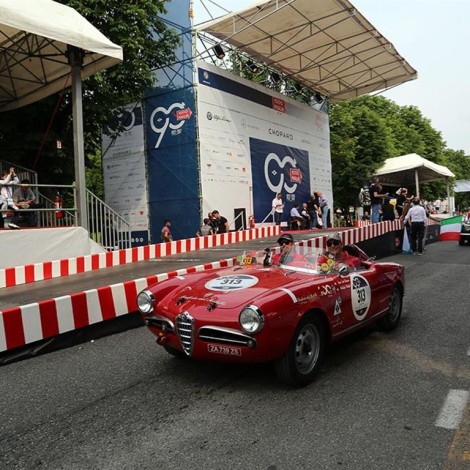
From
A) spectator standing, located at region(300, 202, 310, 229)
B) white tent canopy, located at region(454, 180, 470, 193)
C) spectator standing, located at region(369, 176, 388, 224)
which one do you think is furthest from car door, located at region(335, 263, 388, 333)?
white tent canopy, located at region(454, 180, 470, 193)

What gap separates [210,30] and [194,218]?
24.2 ft

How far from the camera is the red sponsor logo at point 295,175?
22906 mm

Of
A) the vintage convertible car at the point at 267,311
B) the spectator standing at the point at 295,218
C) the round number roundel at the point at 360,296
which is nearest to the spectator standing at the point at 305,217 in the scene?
the spectator standing at the point at 295,218

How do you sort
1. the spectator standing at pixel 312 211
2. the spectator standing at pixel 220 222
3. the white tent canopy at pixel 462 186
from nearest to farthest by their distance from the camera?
the spectator standing at pixel 220 222 < the spectator standing at pixel 312 211 < the white tent canopy at pixel 462 186

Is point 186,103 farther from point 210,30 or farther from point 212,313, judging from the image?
point 212,313

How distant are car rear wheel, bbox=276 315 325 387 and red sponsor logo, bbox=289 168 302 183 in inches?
756

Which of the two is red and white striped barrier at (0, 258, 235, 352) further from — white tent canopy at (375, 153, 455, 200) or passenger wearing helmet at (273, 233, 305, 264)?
white tent canopy at (375, 153, 455, 200)

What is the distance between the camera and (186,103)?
57.2ft

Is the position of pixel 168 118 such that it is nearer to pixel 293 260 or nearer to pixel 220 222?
pixel 220 222

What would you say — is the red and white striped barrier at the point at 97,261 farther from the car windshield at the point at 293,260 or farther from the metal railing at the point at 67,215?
the car windshield at the point at 293,260

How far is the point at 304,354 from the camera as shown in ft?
13.3

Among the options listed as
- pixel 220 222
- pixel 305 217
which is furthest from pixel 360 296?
pixel 305 217

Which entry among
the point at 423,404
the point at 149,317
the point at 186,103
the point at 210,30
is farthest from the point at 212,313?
the point at 210,30

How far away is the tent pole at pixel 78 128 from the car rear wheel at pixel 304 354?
8.73m
